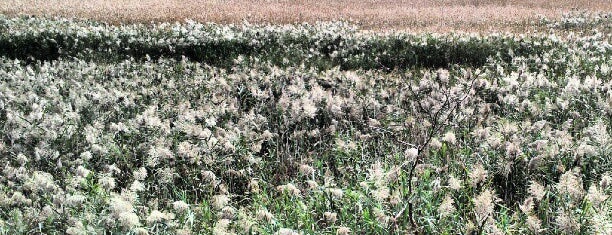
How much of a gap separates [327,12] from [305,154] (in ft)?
51.5

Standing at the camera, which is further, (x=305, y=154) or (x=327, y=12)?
(x=327, y=12)

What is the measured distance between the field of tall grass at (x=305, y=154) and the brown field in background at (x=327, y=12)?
7.77 meters

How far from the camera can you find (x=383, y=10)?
70.7 feet

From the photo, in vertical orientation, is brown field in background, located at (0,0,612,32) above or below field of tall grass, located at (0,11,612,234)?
below

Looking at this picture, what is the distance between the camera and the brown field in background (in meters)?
17.9

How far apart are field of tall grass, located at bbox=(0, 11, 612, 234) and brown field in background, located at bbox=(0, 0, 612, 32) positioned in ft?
25.5

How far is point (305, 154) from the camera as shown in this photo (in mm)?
5551

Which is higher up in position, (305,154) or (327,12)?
(305,154)

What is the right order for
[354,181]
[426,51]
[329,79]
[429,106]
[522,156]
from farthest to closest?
[426,51]
[329,79]
[429,106]
[354,181]
[522,156]

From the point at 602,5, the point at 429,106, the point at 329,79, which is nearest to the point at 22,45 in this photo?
the point at 329,79

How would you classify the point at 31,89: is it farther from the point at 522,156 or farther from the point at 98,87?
the point at 522,156

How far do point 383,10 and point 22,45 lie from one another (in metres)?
13.0

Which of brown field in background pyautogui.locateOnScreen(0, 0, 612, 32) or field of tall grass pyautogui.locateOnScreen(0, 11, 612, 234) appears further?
brown field in background pyautogui.locateOnScreen(0, 0, 612, 32)

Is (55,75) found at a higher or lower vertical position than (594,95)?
lower
